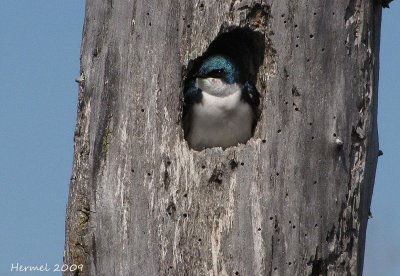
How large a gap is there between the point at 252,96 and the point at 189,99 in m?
0.34

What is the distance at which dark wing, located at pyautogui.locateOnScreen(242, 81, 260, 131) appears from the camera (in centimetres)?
634

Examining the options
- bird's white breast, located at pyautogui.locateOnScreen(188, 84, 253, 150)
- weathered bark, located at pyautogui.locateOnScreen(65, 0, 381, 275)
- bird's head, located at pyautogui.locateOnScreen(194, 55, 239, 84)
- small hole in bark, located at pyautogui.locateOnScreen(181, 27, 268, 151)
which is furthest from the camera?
bird's white breast, located at pyautogui.locateOnScreen(188, 84, 253, 150)

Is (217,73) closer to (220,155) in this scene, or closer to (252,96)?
(252,96)

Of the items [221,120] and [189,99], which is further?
[221,120]

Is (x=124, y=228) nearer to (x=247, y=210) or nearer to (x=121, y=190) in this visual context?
(x=121, y=190)

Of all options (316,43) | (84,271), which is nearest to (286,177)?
(316,43)

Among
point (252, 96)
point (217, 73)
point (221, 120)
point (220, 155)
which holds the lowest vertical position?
point (220, 155)

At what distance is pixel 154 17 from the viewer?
5801 millimetres

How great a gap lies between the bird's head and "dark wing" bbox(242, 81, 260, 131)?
0.12 meters

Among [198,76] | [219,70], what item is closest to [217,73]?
[219,70]

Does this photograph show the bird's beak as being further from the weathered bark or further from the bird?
the weathered bark

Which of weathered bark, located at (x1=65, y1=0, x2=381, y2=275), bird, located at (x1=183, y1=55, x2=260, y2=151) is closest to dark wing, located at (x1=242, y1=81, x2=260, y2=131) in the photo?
bird, located at (x1=183, y1=55, x2=260, y2=151)

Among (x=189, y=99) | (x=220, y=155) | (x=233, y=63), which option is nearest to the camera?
(x=220, y=155)

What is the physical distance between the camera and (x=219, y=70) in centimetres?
638
